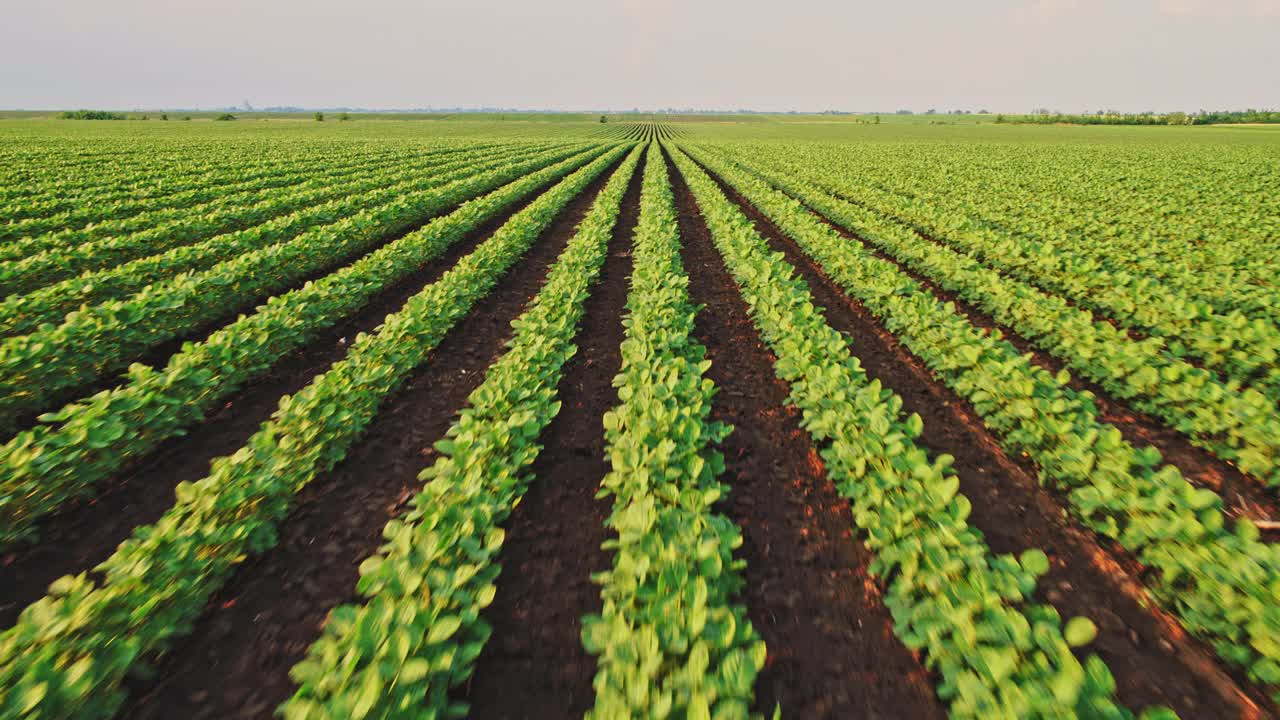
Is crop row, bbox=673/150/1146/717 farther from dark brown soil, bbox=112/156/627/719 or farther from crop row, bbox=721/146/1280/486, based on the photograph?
dark brown soil, bbox=112/156/627/719

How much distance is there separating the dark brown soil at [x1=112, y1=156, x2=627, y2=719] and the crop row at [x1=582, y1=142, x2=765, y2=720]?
6.11ft

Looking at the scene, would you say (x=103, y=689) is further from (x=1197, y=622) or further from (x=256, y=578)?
(x=1197, y=622)

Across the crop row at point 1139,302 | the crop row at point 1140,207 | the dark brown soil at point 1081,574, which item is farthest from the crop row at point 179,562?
the crop row at point 1140,207

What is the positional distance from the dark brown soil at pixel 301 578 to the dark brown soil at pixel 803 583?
2.81 m

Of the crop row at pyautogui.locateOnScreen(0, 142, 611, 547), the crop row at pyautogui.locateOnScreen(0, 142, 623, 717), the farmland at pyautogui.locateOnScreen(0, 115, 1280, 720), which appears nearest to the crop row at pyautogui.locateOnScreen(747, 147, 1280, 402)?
the farmland at pyautogui.locateOnScreen(0, 115, 1280, 720)

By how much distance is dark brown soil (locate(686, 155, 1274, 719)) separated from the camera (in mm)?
2746

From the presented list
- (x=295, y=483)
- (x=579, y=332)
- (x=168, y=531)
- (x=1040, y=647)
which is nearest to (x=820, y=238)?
(x=579, y=332)

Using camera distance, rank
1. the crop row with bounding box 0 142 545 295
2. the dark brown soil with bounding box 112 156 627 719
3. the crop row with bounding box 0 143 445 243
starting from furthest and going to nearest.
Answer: the crop row with bounding box 0 143 445 243 < the crop row with bounding box 0 142 545 295 < the dark brown soil with bounding box 112 156 627 719

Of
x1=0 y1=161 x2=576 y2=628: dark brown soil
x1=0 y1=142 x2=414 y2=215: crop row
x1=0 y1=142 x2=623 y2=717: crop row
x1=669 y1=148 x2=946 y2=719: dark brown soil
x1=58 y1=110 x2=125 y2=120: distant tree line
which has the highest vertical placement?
x1=58 y1=110 x2=125 y2=120: distant tree line

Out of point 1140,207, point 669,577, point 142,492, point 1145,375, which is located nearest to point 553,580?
point 669,577

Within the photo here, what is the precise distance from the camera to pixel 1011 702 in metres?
2.21

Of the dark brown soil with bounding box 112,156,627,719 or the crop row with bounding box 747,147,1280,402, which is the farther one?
the crop row with bounding box 747,147,1280,402

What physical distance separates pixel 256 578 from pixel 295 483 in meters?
0.76

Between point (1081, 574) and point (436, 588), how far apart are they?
4.39 meters
